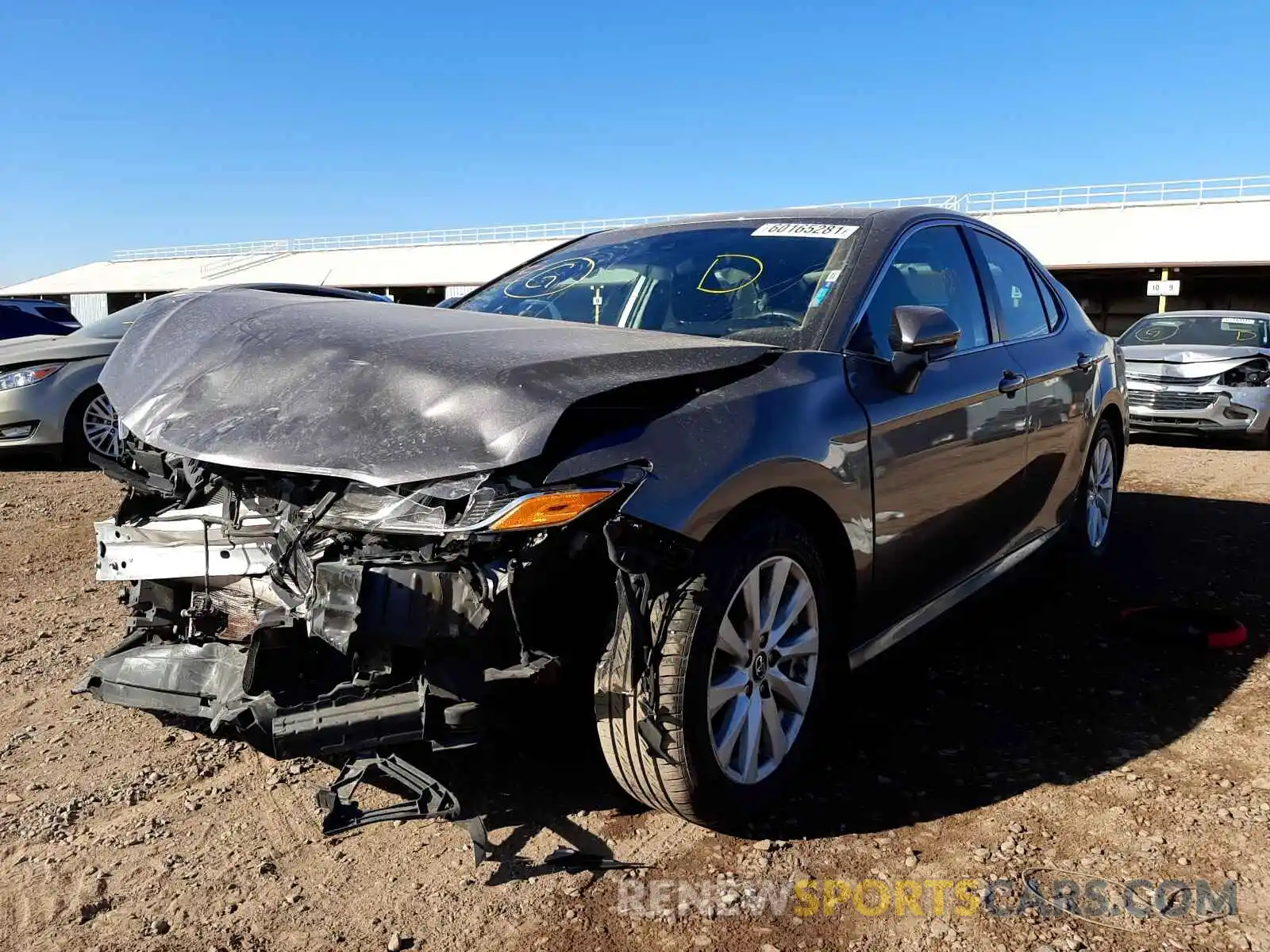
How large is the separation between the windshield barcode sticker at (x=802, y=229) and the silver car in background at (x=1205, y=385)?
300 inches

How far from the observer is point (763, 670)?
103 inches

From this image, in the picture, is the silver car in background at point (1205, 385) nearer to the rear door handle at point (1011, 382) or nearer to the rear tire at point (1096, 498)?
the rear tire at point (1096, 498)

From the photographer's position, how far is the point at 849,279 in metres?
3.19

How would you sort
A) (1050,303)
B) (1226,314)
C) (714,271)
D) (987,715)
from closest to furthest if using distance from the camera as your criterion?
(987,715) < (714,271) < (1050,303) < (1226,314)

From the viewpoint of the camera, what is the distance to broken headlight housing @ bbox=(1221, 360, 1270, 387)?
32.8ft

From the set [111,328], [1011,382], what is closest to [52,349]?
[111,328]

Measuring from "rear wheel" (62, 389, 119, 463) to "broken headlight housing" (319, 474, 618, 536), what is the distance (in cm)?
620

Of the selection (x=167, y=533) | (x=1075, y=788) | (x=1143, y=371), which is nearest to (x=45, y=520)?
(x=167, y=533)

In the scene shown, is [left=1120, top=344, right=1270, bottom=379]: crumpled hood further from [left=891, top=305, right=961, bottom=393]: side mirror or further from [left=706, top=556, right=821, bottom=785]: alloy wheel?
[left=706, top=556, right=821, bottom=785]: alloy wheel

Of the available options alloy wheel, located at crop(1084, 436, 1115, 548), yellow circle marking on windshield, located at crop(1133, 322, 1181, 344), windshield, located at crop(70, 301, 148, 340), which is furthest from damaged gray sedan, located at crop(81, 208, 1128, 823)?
yellow circle marking on windshield, located at crop(1133, 322, 1181, 344)

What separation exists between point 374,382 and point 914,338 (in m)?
1.58

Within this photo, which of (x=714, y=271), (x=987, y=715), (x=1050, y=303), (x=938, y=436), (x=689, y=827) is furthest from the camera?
(x=1050, y=303)

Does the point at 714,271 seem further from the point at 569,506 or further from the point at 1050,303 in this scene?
the point at 1050,303

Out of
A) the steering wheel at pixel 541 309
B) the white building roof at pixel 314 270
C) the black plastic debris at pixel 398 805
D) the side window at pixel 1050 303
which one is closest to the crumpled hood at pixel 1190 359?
the side window at pixel 1050 303
